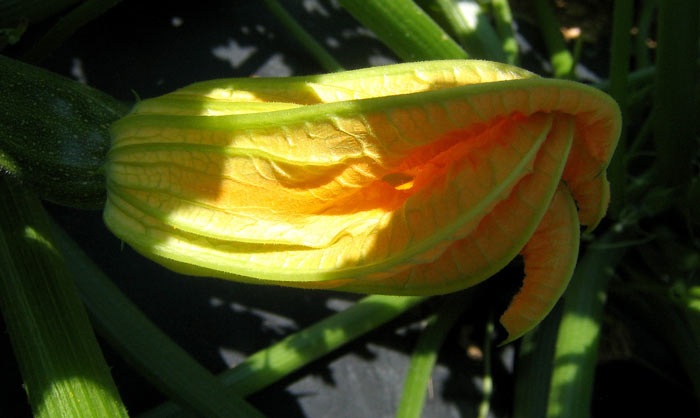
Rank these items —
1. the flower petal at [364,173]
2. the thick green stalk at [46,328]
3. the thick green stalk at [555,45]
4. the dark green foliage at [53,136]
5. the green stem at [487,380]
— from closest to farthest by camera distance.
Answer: the flower petal at [364,173] < the thick green stalk at [46,328] < the dark green foliage at [53,136] < the green stem at [487,380] < the thick green stalk at [555,45]

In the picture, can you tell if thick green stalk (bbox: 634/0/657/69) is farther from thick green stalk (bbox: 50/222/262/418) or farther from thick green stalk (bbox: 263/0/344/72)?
thick green stalk (bbox: 50/222/262/418)

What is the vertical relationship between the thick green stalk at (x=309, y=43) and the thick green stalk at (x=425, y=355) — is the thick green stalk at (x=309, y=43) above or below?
above

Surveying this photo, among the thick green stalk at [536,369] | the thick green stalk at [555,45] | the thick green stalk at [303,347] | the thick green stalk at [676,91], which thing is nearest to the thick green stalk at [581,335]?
the thick green stalk at [536,369]

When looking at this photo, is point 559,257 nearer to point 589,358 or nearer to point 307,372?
point 589,358

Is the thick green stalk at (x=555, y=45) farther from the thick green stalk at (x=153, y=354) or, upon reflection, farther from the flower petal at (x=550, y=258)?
the thick green stalk at (x=153, y=354)

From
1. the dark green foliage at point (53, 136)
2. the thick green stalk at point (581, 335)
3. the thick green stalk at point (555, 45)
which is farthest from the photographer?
the thick green stalk at point (555, 45)

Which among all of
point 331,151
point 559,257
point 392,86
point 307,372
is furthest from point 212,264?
point 307,372
